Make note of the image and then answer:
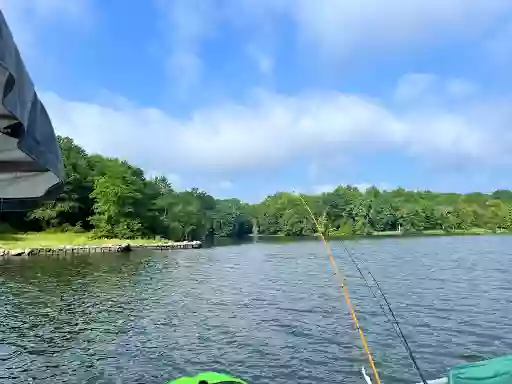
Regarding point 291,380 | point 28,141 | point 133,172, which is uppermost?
point 133,172

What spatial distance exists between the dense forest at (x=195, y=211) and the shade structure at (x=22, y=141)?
29.4 metres

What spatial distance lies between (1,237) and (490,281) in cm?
7411

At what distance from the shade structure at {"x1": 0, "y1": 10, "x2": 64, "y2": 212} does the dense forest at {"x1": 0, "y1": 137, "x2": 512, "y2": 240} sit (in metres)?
29.4

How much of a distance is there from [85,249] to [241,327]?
59880mm

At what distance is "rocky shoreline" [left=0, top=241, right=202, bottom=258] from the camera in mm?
66938

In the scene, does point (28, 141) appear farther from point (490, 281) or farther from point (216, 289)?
point (490, 281)

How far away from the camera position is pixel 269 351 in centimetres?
1741

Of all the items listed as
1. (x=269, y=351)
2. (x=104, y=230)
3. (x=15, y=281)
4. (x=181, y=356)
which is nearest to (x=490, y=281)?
(x=269, y=351)

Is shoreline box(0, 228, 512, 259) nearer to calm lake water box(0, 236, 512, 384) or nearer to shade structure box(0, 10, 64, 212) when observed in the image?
calm lake water box(0, 236, 512, 384)

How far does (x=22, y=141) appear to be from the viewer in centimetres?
405

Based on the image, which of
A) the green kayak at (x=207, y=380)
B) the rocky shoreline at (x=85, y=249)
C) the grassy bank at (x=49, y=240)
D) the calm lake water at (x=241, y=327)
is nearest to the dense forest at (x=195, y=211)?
the grassy bank at (x=49, y=240)

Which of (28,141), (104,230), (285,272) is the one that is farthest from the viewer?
(104,230)

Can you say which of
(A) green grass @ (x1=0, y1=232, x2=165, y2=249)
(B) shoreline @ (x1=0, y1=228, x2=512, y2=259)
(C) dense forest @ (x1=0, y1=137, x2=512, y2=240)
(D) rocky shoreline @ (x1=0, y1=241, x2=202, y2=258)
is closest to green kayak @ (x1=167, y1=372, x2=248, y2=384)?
(C) dense forest @ (x1=0, y1=137, x2=512, y2=240)

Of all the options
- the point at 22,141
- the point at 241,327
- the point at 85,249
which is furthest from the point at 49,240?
the point at 22,141
